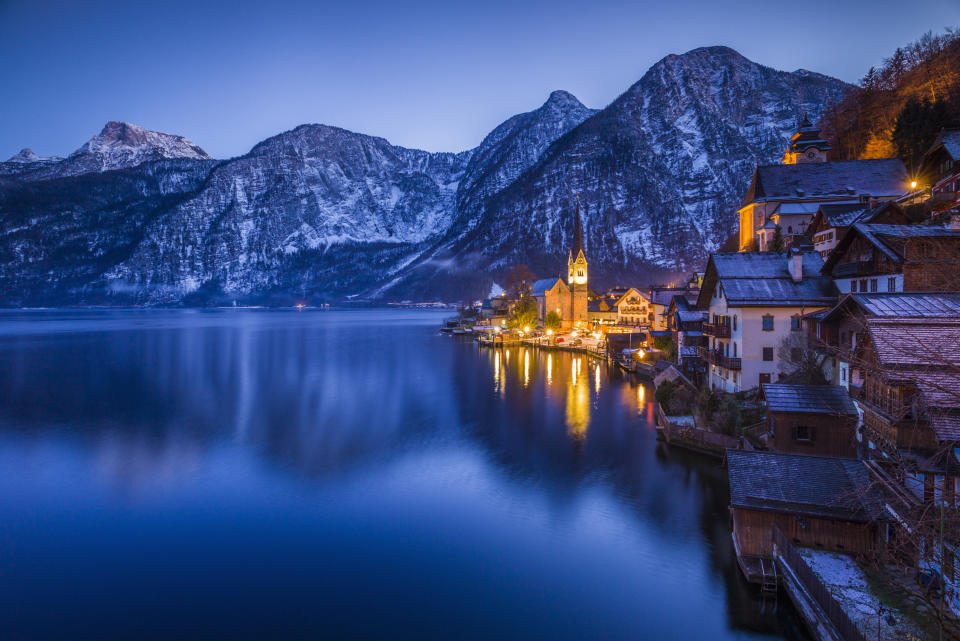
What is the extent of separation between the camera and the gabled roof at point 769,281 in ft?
78.9

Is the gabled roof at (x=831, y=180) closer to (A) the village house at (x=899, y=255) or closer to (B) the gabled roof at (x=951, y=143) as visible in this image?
(B) the gabled roof at (x=951, y=143)

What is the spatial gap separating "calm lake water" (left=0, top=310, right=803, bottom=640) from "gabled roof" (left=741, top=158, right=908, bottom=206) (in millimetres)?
19412

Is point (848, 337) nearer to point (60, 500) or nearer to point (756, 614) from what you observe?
point (756, 614)

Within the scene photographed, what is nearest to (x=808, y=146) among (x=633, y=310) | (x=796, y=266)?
(x=633, y=310)

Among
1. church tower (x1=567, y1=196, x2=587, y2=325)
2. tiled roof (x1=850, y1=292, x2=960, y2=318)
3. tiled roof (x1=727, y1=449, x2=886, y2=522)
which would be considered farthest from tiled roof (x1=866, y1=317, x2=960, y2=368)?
church tower (x1=567, y1=196, x2=587, y2=325)

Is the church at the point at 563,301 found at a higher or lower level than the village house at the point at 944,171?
lower

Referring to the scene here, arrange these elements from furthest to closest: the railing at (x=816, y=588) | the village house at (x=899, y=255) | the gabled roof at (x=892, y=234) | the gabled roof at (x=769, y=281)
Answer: the gabled roof at (x=769, y=281) → the gabled roof at (x=892, y=234) → the village house at (x=899, y=255) → the railing at (x=816, y=588)

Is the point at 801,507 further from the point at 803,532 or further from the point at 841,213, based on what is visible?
the point at 841,213

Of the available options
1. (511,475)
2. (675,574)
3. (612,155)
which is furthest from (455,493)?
(612,155)

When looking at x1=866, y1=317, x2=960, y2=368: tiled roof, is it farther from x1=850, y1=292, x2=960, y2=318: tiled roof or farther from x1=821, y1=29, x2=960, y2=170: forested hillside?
x1=821, y1=29, x2=960, y2=170: forested hillside

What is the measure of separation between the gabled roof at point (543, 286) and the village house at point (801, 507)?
74578mm

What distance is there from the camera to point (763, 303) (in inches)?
955

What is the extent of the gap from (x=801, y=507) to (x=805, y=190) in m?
35.8

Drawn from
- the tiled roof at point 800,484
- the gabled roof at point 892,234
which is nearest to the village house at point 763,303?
the gabled roof at point 892,234
